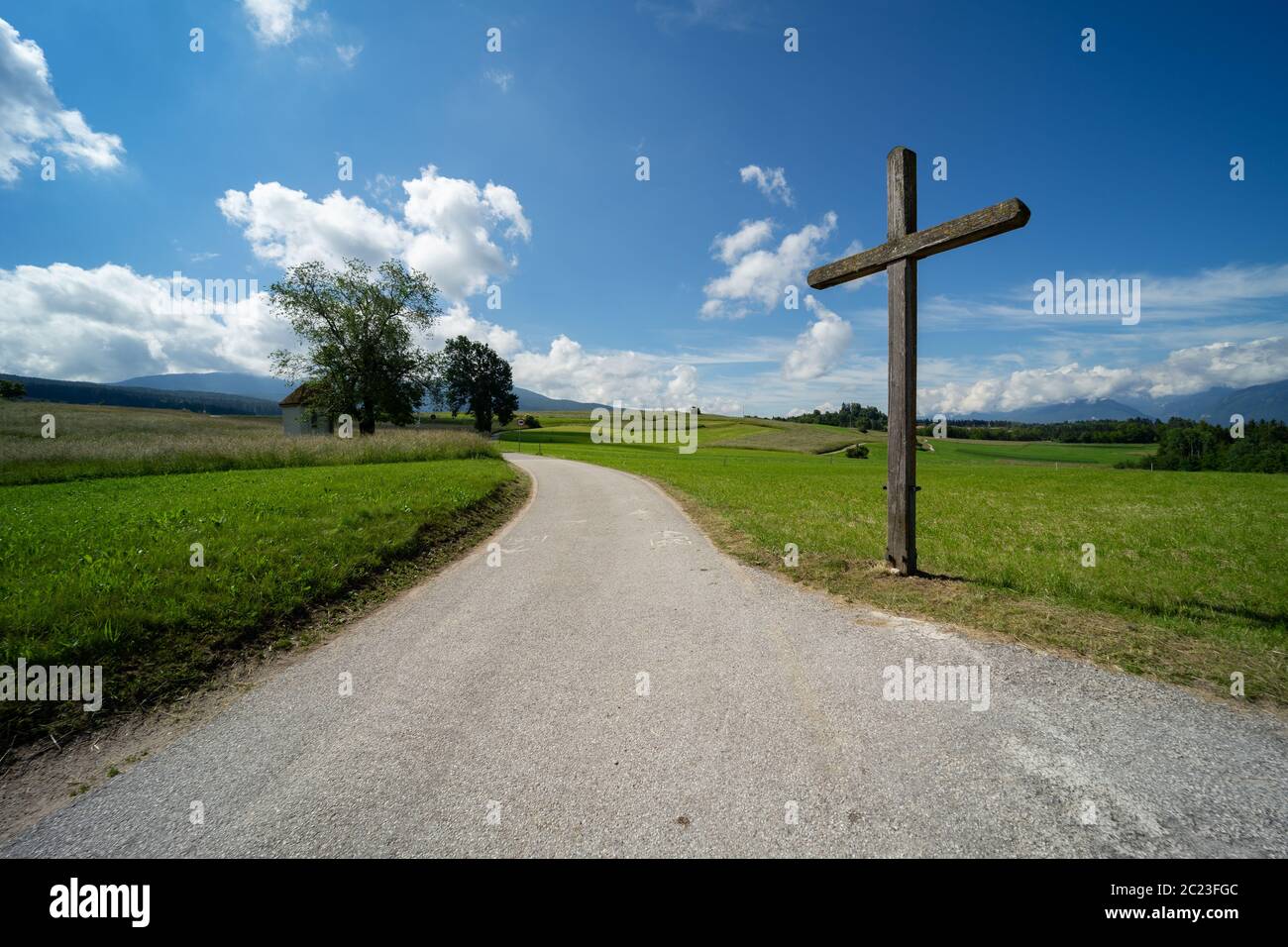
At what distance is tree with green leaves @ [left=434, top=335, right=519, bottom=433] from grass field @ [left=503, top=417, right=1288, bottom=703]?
67.9 meters

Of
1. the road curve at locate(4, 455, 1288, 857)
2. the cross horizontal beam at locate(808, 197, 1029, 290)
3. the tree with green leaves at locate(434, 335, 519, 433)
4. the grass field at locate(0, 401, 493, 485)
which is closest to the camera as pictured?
the road curve at locate(4, 455, 1288, 857)

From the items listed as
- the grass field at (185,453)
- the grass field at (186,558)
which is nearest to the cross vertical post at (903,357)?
the grass field at (186,558)

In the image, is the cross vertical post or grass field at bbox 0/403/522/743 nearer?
grass field at bbox 0/403/522/743

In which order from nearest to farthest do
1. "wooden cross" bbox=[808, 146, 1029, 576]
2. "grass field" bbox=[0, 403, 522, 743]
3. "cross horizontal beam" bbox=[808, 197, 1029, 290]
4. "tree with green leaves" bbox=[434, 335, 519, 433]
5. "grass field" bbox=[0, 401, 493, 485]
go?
1. "grass field" bbox=[0, 403, 522, 743]
2. "cross horizontal beam" bbox=[808, 197, 1029, 290]
3. "wooden cross" bbox=[808, 146, 1029, 576]
4. "grass field" bbox=[0, 401, 493, 485]
5. "tree with green leaves" bbox=[434, 335, 519, 433]

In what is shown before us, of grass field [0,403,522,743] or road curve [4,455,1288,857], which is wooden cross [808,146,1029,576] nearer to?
road curve [4,455,1288,857]

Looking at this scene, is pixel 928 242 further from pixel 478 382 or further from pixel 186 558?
pixel 478 382

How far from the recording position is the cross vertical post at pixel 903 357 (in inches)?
285

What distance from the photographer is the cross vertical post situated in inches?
285

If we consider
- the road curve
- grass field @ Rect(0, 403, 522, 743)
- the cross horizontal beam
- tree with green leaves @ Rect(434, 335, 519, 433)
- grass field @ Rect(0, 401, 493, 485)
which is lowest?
the road curve

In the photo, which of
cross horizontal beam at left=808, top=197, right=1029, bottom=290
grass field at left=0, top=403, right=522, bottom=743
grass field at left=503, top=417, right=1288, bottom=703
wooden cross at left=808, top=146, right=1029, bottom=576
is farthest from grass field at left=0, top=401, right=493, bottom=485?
wooden cross at left=808, top=146, right=1029, bottom=576

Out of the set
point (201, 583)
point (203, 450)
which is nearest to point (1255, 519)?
point (201, 583)

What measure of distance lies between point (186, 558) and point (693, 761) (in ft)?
24.5
